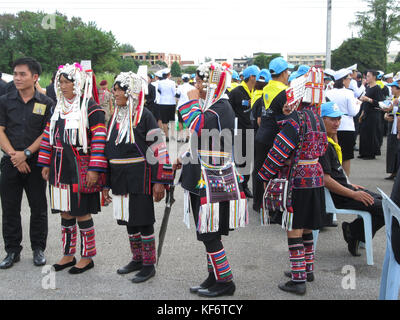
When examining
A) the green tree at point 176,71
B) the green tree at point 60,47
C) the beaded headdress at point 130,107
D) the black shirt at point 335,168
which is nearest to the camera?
the beaded headdress at point 130,107

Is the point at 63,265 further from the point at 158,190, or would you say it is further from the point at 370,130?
the point at 370,130

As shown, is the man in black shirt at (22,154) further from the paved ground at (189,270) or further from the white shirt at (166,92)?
the white shirt at (166,92)

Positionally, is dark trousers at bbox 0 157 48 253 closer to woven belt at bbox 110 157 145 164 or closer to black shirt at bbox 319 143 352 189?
woven belt at bbox 110 157 145 164

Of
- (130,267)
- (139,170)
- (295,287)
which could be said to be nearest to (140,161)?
(139,170)

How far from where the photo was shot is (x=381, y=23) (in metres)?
41.5

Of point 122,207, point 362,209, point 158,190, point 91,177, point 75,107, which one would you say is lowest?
point 362,209

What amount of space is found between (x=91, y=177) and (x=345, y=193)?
255 centimetres

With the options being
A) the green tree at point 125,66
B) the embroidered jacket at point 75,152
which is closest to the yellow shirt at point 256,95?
the embroidered jacket at point 75,152

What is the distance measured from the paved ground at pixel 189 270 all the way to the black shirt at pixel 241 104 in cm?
210

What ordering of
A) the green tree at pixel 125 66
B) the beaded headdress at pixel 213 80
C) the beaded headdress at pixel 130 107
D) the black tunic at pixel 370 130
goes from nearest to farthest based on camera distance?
the beaded headdress at pixel 213 80, the beaded headdress at pixel 130 107, the black tunic at pixel 370 130, the green tree at pixel 125 66

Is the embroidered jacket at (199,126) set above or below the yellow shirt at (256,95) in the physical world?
below

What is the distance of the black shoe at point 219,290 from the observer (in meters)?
3.75

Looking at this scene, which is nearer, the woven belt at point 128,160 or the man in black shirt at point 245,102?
the woven belt at point 128,160
